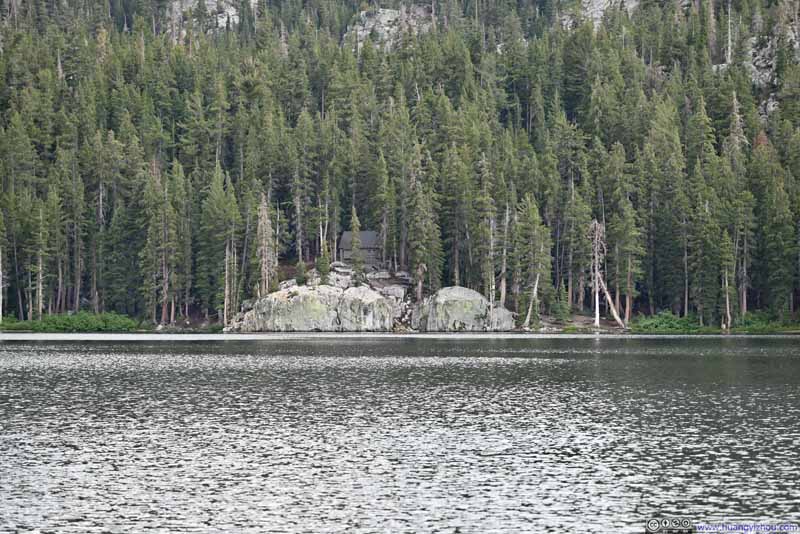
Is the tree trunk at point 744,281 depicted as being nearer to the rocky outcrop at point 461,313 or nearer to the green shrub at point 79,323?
the rocky outcrop at point 461,313

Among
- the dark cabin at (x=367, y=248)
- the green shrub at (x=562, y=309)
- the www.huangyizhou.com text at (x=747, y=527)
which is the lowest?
the www.huangyizhou.com text at (x=747, y=527)

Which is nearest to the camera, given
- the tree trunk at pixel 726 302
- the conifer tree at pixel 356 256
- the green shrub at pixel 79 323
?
the tree trunk at pixel 726 302

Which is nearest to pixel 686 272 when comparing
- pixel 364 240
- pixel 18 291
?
pixel 364 240

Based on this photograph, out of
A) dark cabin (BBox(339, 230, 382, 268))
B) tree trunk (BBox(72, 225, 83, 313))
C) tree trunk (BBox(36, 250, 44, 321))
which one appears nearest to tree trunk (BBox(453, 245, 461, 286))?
dark cabin (BBox(339, 230, 382, 268))

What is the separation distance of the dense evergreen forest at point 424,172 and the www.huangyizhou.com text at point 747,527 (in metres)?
92.7

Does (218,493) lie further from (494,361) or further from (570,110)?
(570,110)

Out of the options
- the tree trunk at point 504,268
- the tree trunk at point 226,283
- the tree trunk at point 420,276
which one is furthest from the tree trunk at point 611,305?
the tree trunk at point 226,283

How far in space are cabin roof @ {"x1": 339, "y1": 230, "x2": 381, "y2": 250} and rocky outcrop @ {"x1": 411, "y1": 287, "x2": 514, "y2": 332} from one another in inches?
574

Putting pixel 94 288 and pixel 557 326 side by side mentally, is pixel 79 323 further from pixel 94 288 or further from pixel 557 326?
pixel 557 326

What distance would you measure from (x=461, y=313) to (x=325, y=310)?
1762 cm

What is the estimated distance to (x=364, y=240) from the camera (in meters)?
133

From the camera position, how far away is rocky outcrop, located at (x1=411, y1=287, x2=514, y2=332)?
396 feet

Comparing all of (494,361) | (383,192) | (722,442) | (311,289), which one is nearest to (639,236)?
(383,192)

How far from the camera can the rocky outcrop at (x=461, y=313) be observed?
120688 millimetres
